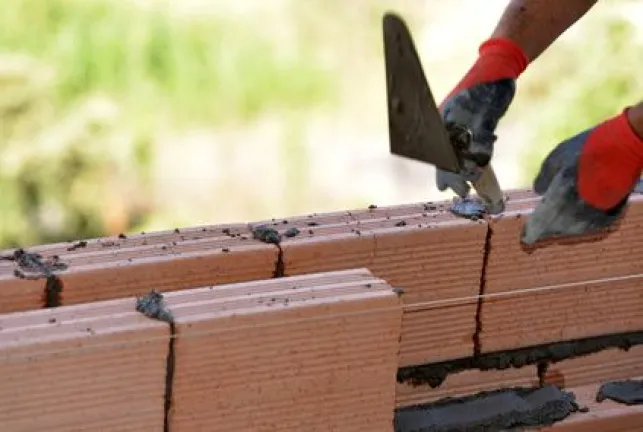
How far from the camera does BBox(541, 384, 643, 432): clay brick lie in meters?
2.88

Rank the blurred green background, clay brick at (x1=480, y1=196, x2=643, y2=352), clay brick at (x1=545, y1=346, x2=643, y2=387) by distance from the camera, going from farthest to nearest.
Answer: the blurred green background
clay brick at (x1=545, y1=346, x2=643, y2=387)
clay brick at (x1=480, y1=196, x2=643, y2=352)

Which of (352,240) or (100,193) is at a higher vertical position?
(352,240)

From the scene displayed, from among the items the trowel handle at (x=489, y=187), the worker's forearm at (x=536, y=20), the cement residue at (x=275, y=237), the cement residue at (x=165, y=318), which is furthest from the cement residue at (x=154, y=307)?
the worker's forearm at (x=536, y=20)

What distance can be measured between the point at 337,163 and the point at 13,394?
4.78m

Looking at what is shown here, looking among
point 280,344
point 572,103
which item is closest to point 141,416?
point 280,344

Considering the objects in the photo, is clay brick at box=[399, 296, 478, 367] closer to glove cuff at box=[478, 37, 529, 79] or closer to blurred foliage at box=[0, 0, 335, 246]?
glove cuff at box=[478, 37, 529, 79]

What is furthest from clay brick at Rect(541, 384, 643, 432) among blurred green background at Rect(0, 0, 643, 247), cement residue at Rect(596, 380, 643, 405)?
blurred green background at Rect(0, 0, 643, 247)

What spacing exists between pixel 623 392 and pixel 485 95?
0.84 metres

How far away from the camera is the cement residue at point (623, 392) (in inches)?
118

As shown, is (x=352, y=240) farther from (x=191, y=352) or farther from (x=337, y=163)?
(x=337, y=163)

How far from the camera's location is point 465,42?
7.72 meters

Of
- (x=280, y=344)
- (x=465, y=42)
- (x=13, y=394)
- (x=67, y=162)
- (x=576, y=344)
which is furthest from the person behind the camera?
(x=465, y=42)

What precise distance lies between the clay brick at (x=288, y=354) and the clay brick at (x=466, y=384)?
1.04 ft

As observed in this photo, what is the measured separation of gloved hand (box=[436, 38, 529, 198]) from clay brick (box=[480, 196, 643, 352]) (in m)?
0.18
